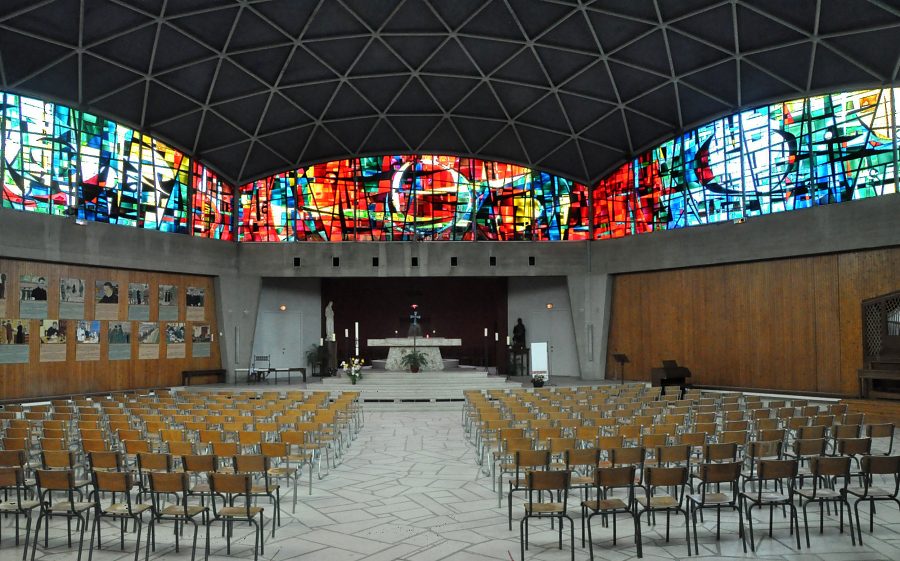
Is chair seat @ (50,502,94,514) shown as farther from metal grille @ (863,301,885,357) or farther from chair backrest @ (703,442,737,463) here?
metal grille @ (863,301,885,357)

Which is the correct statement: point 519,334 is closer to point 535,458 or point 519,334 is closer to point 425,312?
point 425,312

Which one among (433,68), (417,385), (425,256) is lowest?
(417,385)

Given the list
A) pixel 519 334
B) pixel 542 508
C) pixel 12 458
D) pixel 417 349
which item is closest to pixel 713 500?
pixel 542 508

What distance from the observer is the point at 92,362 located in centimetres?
2448

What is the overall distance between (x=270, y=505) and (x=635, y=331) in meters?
22.3

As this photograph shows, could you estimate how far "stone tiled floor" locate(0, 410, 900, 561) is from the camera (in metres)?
7.00

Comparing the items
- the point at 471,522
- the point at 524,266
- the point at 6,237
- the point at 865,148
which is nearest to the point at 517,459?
the point at 471,522

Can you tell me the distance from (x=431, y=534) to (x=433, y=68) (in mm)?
21577

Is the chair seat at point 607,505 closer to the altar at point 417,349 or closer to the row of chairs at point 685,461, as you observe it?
the row of chairs at point 685,461

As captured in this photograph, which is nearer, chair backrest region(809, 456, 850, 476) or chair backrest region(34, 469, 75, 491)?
chair backrest region(34, 469, 75, 491)

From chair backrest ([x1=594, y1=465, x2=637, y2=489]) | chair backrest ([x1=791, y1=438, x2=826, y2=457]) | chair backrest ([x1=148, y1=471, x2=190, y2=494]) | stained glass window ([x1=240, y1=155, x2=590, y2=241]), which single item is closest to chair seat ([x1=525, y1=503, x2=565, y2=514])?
chair backrest ([x1=594, y1=465, x2=637, y2=489])

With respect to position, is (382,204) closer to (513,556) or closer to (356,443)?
(356,443)

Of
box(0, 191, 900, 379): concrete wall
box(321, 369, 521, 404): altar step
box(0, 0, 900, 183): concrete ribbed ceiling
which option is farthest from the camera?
box(321, 369, 521, 404): altar step

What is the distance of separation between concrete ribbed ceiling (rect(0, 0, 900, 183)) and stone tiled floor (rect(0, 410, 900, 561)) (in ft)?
54.6
